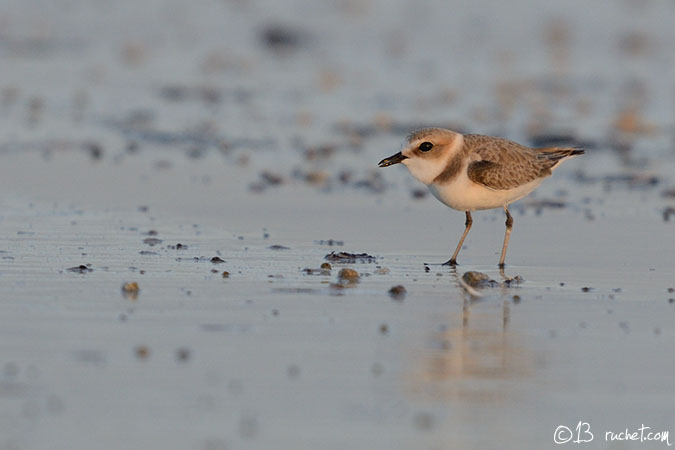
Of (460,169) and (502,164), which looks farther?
(502,164)

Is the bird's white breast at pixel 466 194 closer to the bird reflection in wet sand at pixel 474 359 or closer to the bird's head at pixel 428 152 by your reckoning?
the bird's head at pixel 428 152

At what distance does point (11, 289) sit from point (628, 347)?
3.61 metres

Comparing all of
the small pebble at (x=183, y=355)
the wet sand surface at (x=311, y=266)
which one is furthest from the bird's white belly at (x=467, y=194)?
the small pebble at (x=183, y=355)

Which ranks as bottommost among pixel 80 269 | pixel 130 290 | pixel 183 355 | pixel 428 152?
pixel 183 355

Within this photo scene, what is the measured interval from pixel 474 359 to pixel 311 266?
2560 millimetres

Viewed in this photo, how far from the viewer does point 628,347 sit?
6.49m

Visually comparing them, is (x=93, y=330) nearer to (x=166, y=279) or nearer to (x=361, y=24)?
(x=166, y=279)

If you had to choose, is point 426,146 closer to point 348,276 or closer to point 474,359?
A: point 348,276

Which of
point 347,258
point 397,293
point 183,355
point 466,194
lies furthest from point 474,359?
point 466,194

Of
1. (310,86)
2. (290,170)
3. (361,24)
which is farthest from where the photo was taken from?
(361,24)

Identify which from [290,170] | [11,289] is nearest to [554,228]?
[290,170]

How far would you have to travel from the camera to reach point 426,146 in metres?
9.00

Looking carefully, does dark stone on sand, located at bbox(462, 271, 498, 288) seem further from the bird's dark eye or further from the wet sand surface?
the bird's dark eye

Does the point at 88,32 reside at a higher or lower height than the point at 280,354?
higher
